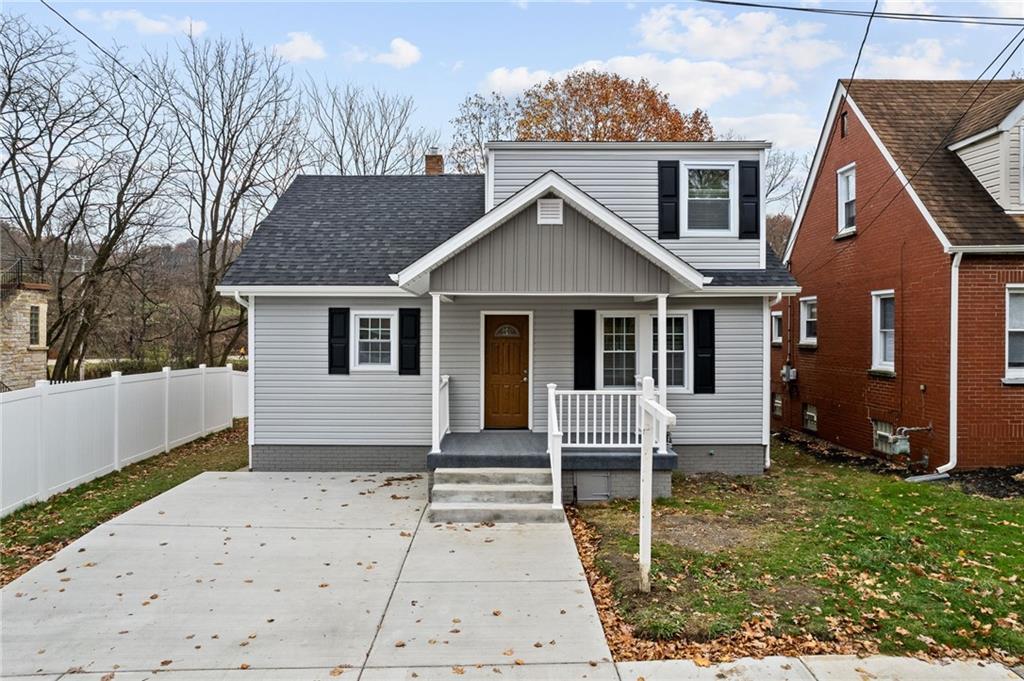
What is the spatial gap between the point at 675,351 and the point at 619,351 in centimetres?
94

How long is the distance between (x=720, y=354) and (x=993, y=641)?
20.1 ft

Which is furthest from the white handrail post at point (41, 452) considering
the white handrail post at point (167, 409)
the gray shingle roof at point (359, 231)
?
the white handrail post at point (167, 409)

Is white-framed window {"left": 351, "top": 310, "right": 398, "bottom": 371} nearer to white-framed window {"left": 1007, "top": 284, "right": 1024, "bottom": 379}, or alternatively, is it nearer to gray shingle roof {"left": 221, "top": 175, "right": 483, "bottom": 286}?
gray shingle roof {"left": 221, "top": 175, "right": 483, "bottom": 286}

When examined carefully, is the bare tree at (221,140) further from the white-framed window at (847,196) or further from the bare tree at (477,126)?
the white-framed window at (847,196)

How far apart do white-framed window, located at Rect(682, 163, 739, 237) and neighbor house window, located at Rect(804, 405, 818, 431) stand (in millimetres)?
6434

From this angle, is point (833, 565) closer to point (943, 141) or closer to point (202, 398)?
point (943, 141)

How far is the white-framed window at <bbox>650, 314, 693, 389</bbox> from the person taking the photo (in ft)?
33.8

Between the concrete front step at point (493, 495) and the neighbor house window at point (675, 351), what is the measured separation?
342 cm

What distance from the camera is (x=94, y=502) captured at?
8.43 meters

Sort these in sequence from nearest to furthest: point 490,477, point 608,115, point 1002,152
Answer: point 490,477 < point 1002,152 < point 608,115

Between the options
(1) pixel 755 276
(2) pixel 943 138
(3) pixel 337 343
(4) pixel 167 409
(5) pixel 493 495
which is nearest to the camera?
(5) pixel 493 495

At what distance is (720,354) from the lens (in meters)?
10.3

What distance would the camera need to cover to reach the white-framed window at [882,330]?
38.3 feet

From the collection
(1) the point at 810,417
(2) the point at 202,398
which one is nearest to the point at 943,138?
(1) the point at 810,417
